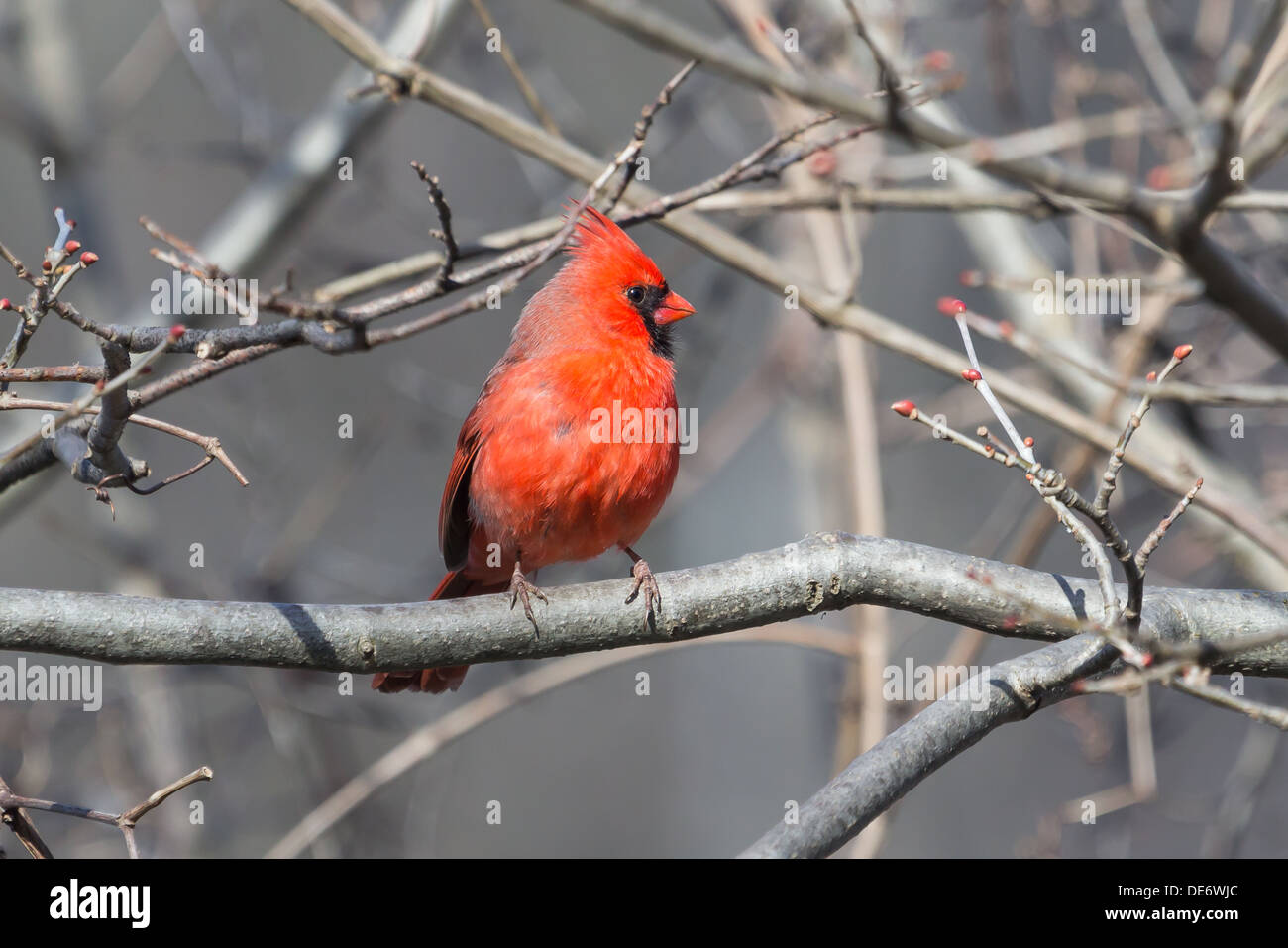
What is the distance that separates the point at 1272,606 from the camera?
2527 millimetres

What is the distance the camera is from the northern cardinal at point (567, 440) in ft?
10.7

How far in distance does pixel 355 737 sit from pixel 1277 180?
234 inches

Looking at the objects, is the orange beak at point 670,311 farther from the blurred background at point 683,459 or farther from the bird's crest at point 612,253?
the blurred background at point 683,459

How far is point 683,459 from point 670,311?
2.53 metres

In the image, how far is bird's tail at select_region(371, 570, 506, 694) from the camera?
3418 millimetres

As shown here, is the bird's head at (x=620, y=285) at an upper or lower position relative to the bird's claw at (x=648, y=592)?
upper

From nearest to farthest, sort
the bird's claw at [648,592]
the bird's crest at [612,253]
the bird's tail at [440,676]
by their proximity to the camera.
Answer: the bird's claw at [648,592] < the bird's tail at [440,676] < the bird's crest at [612,253]

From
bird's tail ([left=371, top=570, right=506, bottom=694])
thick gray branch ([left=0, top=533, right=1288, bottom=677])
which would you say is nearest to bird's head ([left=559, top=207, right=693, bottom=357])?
bird's tail ([left=371, top=570, right=506, bottom=694])

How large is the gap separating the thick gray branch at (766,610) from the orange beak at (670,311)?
132cm

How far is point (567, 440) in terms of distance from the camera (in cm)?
326

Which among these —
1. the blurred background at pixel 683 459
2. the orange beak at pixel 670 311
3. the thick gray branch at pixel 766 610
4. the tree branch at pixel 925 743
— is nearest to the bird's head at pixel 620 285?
the orange beak at pixel 670 311

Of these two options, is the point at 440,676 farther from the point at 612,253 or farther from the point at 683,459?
the point at 683,459

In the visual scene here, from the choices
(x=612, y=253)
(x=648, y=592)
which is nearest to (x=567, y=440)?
(x=612, y=253)

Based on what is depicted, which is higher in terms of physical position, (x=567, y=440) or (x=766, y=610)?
(x=567, y=440)
